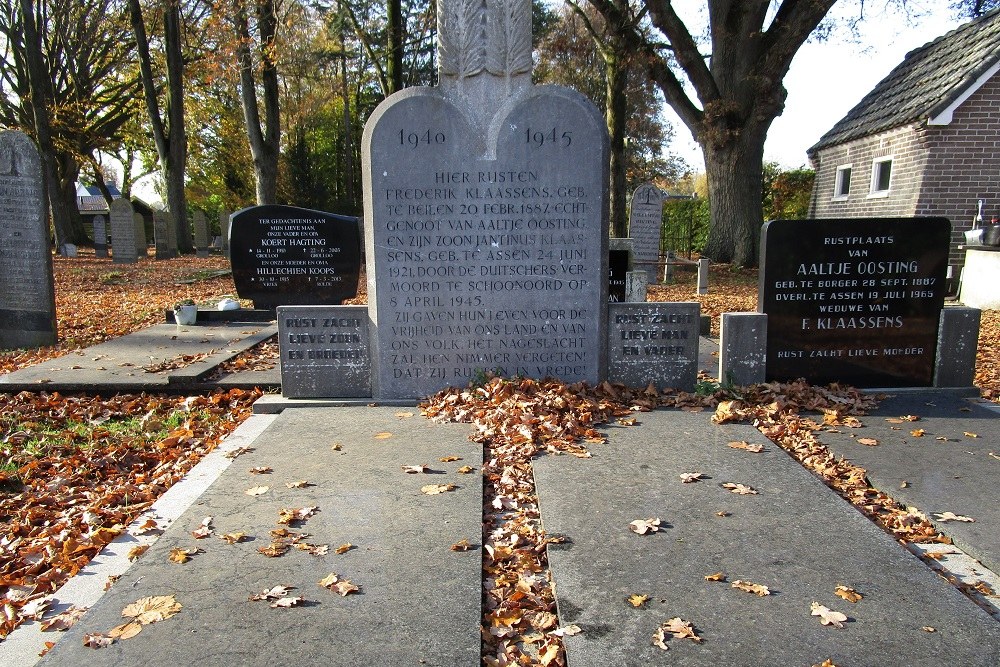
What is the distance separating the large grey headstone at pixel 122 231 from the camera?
20484 mm

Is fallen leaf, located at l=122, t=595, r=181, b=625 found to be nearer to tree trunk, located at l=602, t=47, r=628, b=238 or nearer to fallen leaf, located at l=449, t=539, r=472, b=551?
fallen leaf, located at l=449, t=539, r=472, b=551

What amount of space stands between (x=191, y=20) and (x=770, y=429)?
28.0 meters

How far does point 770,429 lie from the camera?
499 cm

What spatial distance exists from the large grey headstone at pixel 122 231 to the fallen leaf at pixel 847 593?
21.7 meters

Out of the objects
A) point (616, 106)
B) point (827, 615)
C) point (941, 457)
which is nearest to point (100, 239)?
point (616, 106)

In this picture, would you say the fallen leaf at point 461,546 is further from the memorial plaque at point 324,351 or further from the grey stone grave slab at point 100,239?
the grey stone grave slab at point 100,239

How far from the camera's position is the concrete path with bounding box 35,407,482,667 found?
252 cm

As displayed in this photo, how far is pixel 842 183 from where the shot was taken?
18.4m

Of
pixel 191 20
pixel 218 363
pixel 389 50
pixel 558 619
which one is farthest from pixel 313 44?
pixel 558 619

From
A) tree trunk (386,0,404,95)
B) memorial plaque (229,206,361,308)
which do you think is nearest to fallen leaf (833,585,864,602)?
memorial plaque (229,206,361,308)

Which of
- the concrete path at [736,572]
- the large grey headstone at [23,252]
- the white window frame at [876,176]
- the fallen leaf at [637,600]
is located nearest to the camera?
the concrete path at [736,572]

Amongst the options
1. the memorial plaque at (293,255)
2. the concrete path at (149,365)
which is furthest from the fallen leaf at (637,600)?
Answer: the memorial plaque at (293,255)

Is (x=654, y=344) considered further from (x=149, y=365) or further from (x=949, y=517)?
(x=149, y=365)

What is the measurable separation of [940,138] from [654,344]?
39.0ft
